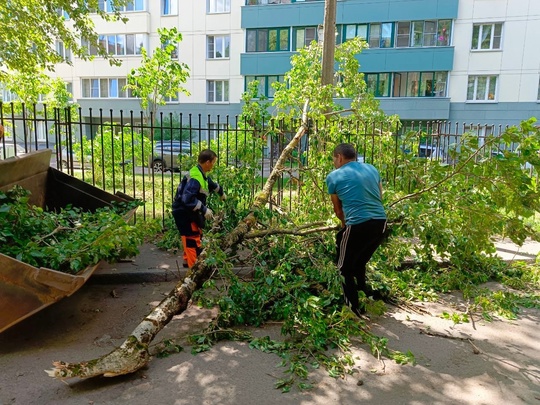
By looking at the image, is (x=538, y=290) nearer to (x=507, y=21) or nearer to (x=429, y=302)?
(x=429, y=302)

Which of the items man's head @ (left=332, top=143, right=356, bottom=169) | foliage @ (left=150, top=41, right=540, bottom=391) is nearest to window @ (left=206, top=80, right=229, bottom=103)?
foliage @ (left=150, top=41, right=540, bottom=391)

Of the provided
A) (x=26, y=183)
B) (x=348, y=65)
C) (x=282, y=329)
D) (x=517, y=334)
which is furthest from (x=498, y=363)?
(x=348, y=65)

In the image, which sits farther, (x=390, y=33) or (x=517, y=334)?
(x=390, y=33)

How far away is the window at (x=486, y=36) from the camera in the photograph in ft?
87.3

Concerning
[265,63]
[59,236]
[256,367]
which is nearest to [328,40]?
[59,236]

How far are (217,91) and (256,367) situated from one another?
29.8m

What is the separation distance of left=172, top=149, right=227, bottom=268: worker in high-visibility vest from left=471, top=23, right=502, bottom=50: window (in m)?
26.1

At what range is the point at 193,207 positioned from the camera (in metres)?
5.78

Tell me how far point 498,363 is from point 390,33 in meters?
27.2

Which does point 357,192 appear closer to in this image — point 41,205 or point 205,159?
point 205,159

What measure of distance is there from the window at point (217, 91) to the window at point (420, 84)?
11346 millimetres

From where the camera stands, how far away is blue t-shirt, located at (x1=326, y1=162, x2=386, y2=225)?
15.4ft

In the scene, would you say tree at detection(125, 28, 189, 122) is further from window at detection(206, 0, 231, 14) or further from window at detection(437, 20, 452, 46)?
window at detection(437, 20, 452, 46)

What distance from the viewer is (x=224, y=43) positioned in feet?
102
